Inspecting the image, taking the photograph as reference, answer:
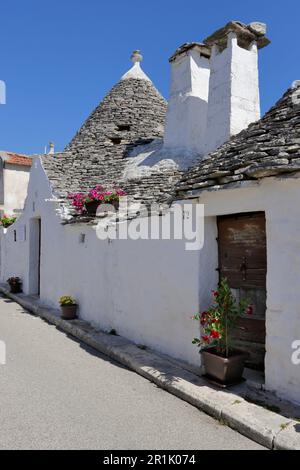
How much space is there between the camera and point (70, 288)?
9.84 meters

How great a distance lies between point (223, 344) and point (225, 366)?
39cm

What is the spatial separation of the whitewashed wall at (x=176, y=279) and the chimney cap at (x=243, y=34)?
629 centimetres

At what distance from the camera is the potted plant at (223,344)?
465 cm

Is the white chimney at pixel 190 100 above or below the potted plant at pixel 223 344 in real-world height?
above

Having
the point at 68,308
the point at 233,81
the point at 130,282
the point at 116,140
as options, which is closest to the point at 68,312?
the point at 68,308

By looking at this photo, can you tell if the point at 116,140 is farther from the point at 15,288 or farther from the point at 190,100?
the point at 15,288

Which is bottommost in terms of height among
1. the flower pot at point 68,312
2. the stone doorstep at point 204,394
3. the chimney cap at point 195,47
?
the stone doorstep at point 204,394

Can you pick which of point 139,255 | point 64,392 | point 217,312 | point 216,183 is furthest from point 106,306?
point 216,183

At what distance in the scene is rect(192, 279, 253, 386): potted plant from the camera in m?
4.65

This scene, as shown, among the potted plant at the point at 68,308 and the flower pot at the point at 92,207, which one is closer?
the flower pot at the point at 92,207

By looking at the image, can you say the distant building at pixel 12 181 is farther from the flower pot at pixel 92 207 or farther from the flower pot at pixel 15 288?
the flower pot at pixel 92 207

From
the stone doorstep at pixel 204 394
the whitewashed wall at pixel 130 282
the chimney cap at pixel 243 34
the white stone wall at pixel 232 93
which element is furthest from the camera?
the chimney cap at pixel 243 34

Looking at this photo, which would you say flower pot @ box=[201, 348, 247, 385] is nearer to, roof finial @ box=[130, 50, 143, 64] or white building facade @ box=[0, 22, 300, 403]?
white building facade @ box=[0, 22, 300, 403]

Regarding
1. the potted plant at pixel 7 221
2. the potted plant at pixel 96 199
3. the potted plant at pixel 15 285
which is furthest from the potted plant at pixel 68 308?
the potted plant at pixel 7 221
